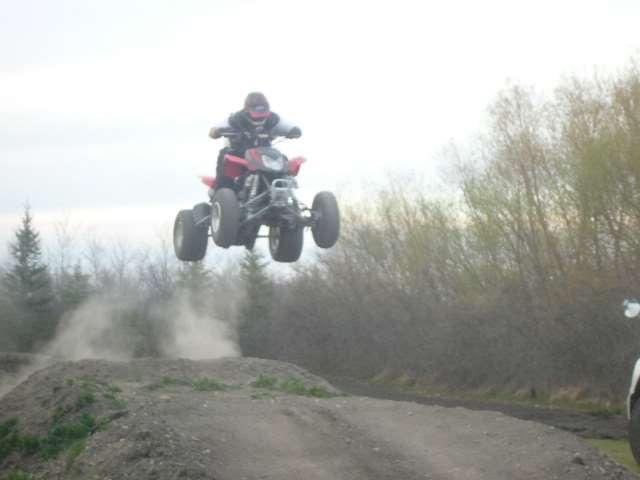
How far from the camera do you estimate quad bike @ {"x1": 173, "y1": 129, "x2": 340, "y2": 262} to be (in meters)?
11.5

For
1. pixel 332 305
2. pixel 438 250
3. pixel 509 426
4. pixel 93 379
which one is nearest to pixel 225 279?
pixel 332 305

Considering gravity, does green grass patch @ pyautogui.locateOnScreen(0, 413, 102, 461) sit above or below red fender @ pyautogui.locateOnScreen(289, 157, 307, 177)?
below

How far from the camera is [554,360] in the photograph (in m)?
33.2

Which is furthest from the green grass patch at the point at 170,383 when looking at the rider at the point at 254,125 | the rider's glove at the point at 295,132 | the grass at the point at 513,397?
the grass at the point at 513,397

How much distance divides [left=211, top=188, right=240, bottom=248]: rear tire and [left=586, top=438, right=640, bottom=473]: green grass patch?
23.0 feet

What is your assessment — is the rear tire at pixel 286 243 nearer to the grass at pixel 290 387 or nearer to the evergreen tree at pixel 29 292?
the grass at pixel 290 387

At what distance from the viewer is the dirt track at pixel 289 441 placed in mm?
12633

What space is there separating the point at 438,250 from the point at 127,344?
13035mm

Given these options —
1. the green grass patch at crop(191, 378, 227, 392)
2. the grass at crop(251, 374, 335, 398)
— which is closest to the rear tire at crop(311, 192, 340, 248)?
the grass at crop(251, 374, 335, 398)

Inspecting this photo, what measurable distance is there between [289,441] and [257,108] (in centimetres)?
473

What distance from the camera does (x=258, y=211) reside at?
11.7m

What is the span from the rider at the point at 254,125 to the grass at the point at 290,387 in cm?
783

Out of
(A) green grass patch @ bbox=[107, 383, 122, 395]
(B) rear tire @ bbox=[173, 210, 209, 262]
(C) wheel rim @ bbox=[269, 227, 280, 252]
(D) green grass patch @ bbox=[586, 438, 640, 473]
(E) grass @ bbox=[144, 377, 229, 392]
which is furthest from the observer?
(E) grass @ bbox=[144, 377, 229, 392]

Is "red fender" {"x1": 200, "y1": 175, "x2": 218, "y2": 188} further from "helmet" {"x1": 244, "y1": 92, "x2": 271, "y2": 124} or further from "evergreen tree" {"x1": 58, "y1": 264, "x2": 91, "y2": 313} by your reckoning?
"evergreen tree" {"x1": 58, "y1": 264, "x2": 91, "y2": 313}
